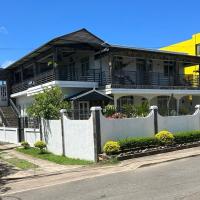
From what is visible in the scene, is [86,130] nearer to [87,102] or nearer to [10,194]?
[10,194]

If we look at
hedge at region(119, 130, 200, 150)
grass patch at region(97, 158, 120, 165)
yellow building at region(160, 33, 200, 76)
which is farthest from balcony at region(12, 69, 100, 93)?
yellow building at region(160, 33, 200, 76)

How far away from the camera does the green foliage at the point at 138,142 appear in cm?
1554

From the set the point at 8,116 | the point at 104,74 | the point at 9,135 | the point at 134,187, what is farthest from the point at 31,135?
the point at 134,187

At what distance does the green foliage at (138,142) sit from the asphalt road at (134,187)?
3.24 meters

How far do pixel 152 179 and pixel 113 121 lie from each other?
556 cm

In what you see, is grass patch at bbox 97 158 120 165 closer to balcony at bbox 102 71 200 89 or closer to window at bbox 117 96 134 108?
balcony at bbox 102 71 200 89

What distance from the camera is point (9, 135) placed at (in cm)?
2512

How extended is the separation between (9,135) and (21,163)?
31.5 ft

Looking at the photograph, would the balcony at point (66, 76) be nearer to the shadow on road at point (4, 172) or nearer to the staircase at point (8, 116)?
the staircase at point (8, 116)

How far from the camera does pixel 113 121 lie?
15859mm

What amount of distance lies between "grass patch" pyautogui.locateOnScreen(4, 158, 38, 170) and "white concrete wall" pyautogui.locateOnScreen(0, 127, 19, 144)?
6734mm

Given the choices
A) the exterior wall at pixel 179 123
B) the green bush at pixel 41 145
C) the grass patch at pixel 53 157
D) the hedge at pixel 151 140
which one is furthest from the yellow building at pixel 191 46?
the green bush at pixel 41 145

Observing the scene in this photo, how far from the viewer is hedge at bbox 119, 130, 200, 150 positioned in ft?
51.3

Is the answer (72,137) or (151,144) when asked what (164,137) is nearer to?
(151,144)
